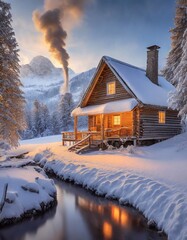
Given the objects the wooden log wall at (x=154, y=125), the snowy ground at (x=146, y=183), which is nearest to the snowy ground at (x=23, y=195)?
the snowy ground at (x=146, y=183)

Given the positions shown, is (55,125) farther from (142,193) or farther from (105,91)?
(142,193)

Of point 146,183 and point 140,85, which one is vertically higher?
point 140,85

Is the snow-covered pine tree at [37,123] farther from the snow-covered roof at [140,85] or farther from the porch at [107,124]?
the snow-covered roof at [140,85]

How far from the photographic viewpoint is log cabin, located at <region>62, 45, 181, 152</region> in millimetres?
18989

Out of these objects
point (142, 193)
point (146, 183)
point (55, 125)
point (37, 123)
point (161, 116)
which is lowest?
point (142, 193)

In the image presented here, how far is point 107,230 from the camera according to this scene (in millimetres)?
7188

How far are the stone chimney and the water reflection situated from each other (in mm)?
17084

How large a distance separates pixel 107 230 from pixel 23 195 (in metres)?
3.43

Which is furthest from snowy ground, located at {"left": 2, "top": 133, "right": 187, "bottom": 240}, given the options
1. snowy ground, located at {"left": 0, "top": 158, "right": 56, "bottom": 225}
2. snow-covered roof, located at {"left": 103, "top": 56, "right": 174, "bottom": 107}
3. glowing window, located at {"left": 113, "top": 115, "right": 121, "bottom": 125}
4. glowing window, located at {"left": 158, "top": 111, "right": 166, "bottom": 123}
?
glowing window, located at {"left": 113, "top": 115, "right": 121, "bottom": 125}

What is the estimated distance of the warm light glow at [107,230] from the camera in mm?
6825

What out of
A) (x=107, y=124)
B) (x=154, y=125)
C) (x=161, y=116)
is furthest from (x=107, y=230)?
(x=107, y=124)

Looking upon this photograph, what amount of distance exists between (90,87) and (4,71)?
8.91 metres

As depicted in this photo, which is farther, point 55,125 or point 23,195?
point 55,125

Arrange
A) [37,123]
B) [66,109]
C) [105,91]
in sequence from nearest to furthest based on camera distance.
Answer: [105,91]
[66,109]
[37,123]
